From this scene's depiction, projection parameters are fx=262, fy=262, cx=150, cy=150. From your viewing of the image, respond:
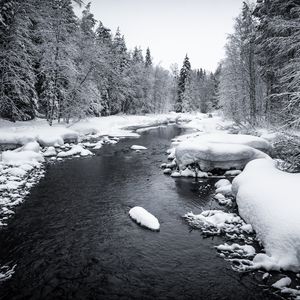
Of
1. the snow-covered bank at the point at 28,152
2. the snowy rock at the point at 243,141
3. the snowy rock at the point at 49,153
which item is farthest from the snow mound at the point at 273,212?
the snowy rock at the point at 49,153

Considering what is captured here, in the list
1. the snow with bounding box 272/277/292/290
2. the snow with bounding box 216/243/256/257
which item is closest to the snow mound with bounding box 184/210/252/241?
the snow with bounding box 216/243/256/257

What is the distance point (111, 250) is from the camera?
7059mm

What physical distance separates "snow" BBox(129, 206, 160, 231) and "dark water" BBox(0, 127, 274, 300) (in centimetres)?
22

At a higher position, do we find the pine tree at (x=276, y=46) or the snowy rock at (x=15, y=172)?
the pine tree at (x=276, y=46)

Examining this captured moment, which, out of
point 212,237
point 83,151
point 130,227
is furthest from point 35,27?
point 212,237

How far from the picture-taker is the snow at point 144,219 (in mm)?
8266

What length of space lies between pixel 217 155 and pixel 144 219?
6658 millimetres

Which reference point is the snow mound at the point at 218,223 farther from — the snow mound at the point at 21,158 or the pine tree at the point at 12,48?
the pine tree at the point at 12,48

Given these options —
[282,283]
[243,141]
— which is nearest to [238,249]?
[282,283]

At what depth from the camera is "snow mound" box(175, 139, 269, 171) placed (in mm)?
13766

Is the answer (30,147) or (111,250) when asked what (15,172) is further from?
(111,250)

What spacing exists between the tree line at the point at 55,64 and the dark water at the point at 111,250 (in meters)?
12.9

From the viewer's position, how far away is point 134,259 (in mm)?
6664

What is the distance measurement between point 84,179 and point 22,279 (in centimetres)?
783
